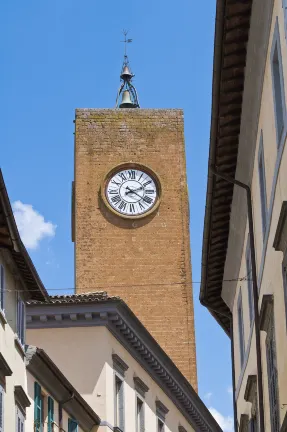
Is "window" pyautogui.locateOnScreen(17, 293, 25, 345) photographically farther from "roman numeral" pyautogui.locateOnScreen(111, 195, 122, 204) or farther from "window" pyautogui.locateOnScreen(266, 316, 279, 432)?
"roman numeral" pyautogui.locateOnScreen(111, 195, 122, 204)

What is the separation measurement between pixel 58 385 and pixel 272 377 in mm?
12848

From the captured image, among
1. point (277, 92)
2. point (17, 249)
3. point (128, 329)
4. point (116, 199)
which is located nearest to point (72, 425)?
point (128, 329)

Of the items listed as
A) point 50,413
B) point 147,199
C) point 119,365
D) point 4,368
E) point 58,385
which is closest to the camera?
point 4,368

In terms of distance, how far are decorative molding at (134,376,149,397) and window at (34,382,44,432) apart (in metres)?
12.2

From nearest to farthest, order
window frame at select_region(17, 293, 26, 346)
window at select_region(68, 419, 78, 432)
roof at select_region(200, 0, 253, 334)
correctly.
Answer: roof at select_region(200, 0, 253, 334)
window frame at select_region(17, 293, 26, 346)
window at select_region(68, 419, 78, 432)

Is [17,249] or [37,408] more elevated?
[17,249]

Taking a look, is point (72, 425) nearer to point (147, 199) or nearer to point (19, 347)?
point (19, 347)

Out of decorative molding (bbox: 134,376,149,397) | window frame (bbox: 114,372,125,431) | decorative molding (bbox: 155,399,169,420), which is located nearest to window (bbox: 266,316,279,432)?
window frame (bbox: 114,372,125,431)

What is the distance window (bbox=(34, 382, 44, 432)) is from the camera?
96.1ft

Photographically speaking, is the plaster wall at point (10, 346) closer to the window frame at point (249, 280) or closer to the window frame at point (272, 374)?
the window frame at point (249, 280)

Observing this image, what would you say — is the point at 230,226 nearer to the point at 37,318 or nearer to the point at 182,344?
the point at 37,318

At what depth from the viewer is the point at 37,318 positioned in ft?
127

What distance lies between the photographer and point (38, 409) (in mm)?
29812

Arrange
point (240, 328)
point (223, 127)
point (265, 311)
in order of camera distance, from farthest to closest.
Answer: point (240, 328)
point (223, 127)
point (265, 311)
